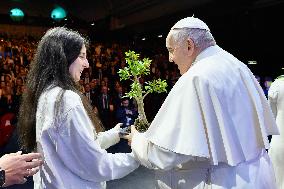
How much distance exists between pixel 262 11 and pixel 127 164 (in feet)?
30.8

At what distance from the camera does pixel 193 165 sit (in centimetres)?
206

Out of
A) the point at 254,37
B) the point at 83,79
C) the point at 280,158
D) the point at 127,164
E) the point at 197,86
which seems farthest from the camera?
the point at 254,37

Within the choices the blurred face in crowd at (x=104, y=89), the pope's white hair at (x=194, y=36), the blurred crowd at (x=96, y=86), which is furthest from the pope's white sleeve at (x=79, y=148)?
the blurred face in crowd at (x=104, y=89)

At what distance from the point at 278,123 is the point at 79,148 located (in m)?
2.71

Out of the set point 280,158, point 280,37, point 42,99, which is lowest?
point 280,158

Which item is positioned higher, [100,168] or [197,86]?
[197,86]

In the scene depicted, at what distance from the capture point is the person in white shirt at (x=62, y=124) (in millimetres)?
2068

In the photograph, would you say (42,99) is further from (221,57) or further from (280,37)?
(280,37)

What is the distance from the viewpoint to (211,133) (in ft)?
6.68

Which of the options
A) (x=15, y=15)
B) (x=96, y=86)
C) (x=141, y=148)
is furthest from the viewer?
(x=15, y=15)

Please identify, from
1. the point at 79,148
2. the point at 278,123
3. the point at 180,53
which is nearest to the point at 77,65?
the point at 79,148

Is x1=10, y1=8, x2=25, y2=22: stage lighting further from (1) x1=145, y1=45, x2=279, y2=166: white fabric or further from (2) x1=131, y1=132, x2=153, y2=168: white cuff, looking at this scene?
(1) x1=145, y1=45, x2=279, y2=166: white fabric

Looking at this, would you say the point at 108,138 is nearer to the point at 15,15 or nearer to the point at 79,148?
the point at 79,148

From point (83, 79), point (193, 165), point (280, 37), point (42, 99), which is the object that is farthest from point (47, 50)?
point (280, 37)
